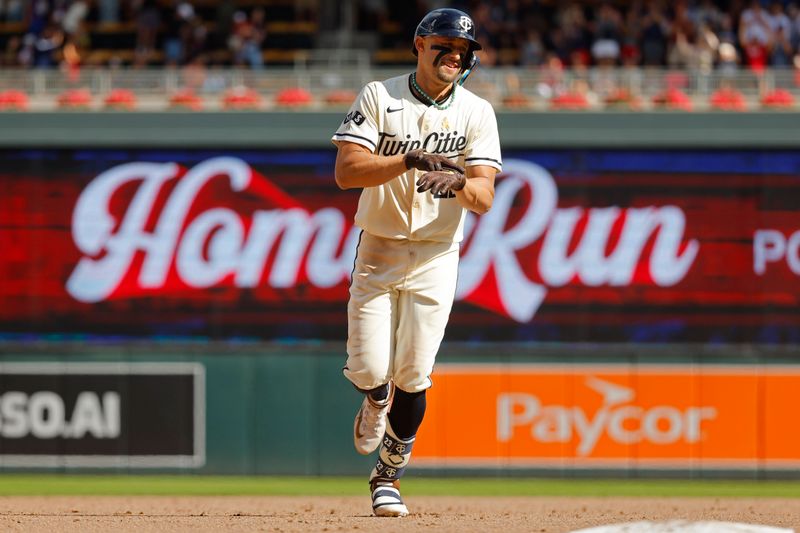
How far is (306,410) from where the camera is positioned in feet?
46.2

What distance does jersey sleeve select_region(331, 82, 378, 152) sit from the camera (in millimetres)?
6914

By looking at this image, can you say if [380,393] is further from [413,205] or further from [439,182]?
[439,182]

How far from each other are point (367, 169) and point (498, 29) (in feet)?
35.6

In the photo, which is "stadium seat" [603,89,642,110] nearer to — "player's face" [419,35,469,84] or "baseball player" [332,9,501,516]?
"baseball player" [332,9,501,516]

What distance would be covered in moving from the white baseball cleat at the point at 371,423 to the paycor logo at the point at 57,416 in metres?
7.02

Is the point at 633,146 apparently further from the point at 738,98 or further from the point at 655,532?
the point at 655,532

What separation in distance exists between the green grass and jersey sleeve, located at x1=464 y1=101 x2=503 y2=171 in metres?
6.16

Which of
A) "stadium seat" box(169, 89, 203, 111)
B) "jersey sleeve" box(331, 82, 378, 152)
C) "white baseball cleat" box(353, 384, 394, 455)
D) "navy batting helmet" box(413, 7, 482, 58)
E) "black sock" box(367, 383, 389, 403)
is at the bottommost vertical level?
"white baseball cleat" box(353, 384, 394, 455)

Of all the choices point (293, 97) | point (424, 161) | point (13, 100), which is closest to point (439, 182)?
point (424, 161)

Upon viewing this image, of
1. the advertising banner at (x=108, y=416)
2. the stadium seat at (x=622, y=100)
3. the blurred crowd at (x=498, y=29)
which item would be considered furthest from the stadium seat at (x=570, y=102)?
the advertising banner at (x=108, y=416)

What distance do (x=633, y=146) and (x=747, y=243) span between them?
1.49 meters

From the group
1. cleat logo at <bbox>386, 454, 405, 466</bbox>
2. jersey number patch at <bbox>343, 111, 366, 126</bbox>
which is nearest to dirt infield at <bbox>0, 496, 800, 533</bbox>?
cleat logo at <bbox>386, 454, 405, 466</bbox>

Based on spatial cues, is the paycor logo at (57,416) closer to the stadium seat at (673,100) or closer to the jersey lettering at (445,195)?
the stadium seat at (673,100)

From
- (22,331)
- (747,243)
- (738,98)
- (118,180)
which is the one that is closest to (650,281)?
(747,243)
